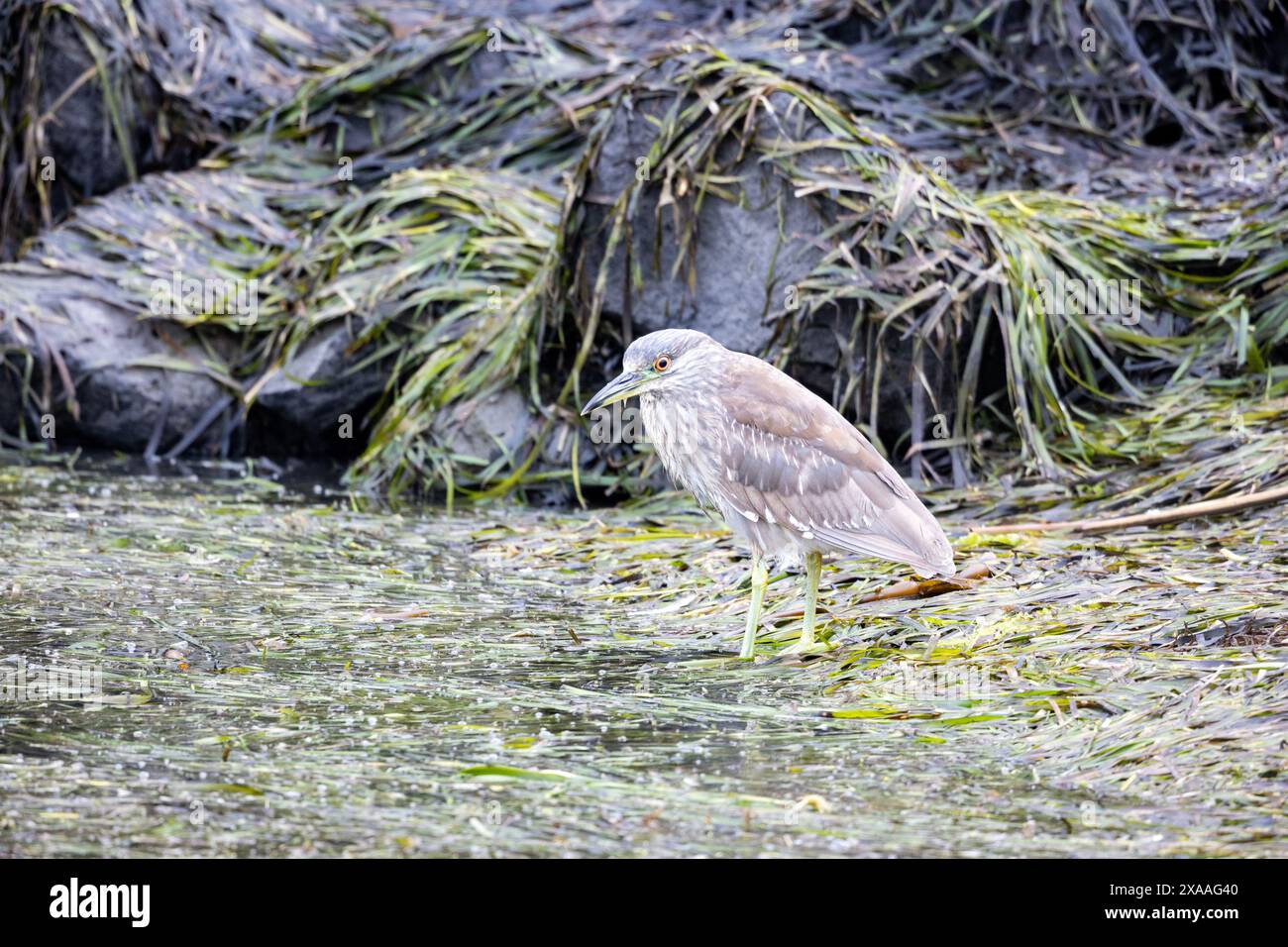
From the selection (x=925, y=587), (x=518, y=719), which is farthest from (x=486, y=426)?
(x=518, y=719)

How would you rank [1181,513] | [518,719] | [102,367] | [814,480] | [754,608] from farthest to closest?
[102,367] → [1181,513] → [814,480] → [754,608] → [518,719]

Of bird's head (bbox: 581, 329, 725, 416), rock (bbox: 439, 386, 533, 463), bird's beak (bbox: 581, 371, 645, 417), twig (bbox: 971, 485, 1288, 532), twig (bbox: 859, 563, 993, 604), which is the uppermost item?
bird's head (bbox: 581, 329, 725, 416)

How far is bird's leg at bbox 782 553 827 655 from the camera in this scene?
502 cm

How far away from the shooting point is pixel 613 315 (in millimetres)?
7926

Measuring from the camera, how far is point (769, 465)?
5.22 meters

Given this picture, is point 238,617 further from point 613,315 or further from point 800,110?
point 800,110

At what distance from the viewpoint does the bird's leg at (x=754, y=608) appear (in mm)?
4992

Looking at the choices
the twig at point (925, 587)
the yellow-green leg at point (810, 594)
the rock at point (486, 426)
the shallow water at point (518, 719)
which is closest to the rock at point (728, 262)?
the rock at point (486, 426)

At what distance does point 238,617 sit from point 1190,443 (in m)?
3.91

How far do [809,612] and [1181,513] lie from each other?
1.64 meters

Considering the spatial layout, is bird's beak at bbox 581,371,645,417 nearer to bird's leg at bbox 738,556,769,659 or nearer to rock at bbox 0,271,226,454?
bird's leg at bbox 738,556,769,659

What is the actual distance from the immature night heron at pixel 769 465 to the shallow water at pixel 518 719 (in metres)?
0.25

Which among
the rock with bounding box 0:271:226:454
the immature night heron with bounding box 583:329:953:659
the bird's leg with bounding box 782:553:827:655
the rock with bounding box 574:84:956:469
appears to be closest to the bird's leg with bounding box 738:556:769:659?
the immature night heron with bounding box 583:329:953:659

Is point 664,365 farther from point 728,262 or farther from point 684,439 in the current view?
point 728,262
